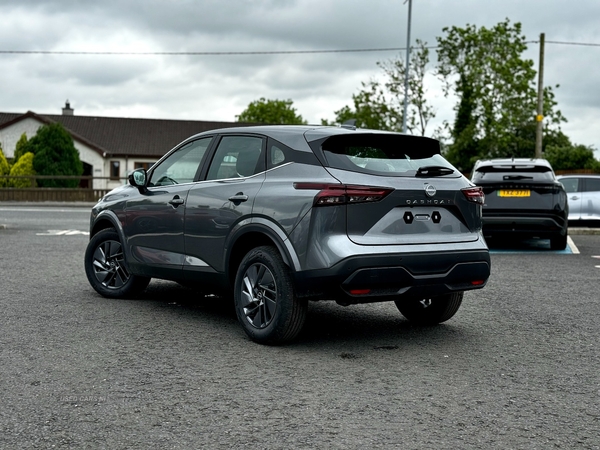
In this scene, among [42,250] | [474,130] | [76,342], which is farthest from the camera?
[474,130]

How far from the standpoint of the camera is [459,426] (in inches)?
171

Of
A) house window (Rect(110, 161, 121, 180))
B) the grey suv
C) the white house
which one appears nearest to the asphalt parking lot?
the grey suv

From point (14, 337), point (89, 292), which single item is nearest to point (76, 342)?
point (14, 337)

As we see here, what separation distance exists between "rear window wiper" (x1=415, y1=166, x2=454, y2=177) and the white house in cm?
4742

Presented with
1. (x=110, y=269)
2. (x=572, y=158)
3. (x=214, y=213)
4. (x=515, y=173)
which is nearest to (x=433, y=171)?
(x=214, y=213)

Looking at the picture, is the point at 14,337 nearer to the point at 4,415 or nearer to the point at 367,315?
the point at 4,415

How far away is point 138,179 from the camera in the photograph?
25.6ft

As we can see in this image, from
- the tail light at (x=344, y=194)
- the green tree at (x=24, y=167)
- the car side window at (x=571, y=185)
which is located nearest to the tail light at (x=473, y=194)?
the tail light at (x=344, y=194)

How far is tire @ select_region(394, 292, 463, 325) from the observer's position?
7.04 m

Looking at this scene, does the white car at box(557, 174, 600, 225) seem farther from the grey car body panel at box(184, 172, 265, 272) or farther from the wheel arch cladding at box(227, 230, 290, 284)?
the wheel arch cladding at box(227, 230, 290, 284)

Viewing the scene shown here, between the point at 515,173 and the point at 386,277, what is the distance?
9.19 metres

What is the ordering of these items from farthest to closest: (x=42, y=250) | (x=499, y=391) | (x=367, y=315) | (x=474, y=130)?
(x=474, y=130) → (x=42, y=250) → (x=367, y=315) → (x=499, y=391)

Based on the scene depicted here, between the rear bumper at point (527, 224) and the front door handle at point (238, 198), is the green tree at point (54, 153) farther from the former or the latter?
the front door handle at point (238, 198)

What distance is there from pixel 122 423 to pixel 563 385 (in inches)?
109
